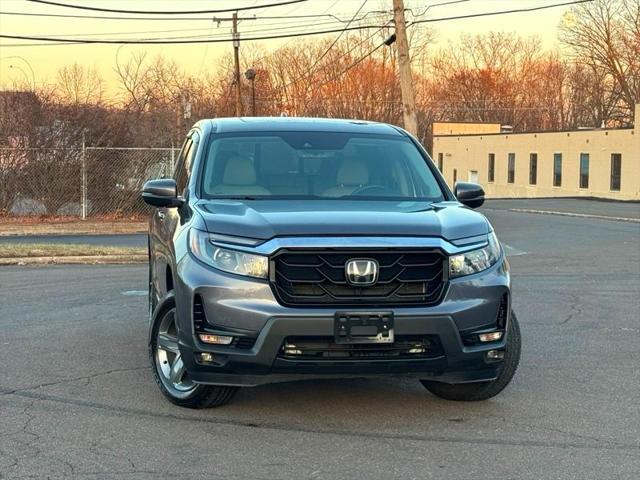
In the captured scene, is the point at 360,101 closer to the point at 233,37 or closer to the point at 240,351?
the point at 233,37

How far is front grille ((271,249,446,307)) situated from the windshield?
1089mm

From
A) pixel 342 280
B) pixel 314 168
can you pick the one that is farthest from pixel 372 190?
pixel 342 280

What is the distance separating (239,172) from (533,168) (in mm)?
54163

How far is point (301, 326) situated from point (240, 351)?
387 mm

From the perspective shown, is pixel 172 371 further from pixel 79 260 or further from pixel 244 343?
pixel 79 260

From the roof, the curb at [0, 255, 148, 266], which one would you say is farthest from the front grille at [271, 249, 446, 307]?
the curb at [0, 255, 148, 266]

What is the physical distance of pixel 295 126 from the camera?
661 centimetres

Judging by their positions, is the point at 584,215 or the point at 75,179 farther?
the point at 584,215

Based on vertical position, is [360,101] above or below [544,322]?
above

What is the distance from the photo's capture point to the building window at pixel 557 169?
181 feet

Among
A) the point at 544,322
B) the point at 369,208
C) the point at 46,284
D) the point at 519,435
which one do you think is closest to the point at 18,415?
the point at 369,208

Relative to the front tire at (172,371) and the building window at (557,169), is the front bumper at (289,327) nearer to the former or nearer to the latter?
the front tire at (172,371)

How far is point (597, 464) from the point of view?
4625 mm

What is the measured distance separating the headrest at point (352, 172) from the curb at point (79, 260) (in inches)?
383
